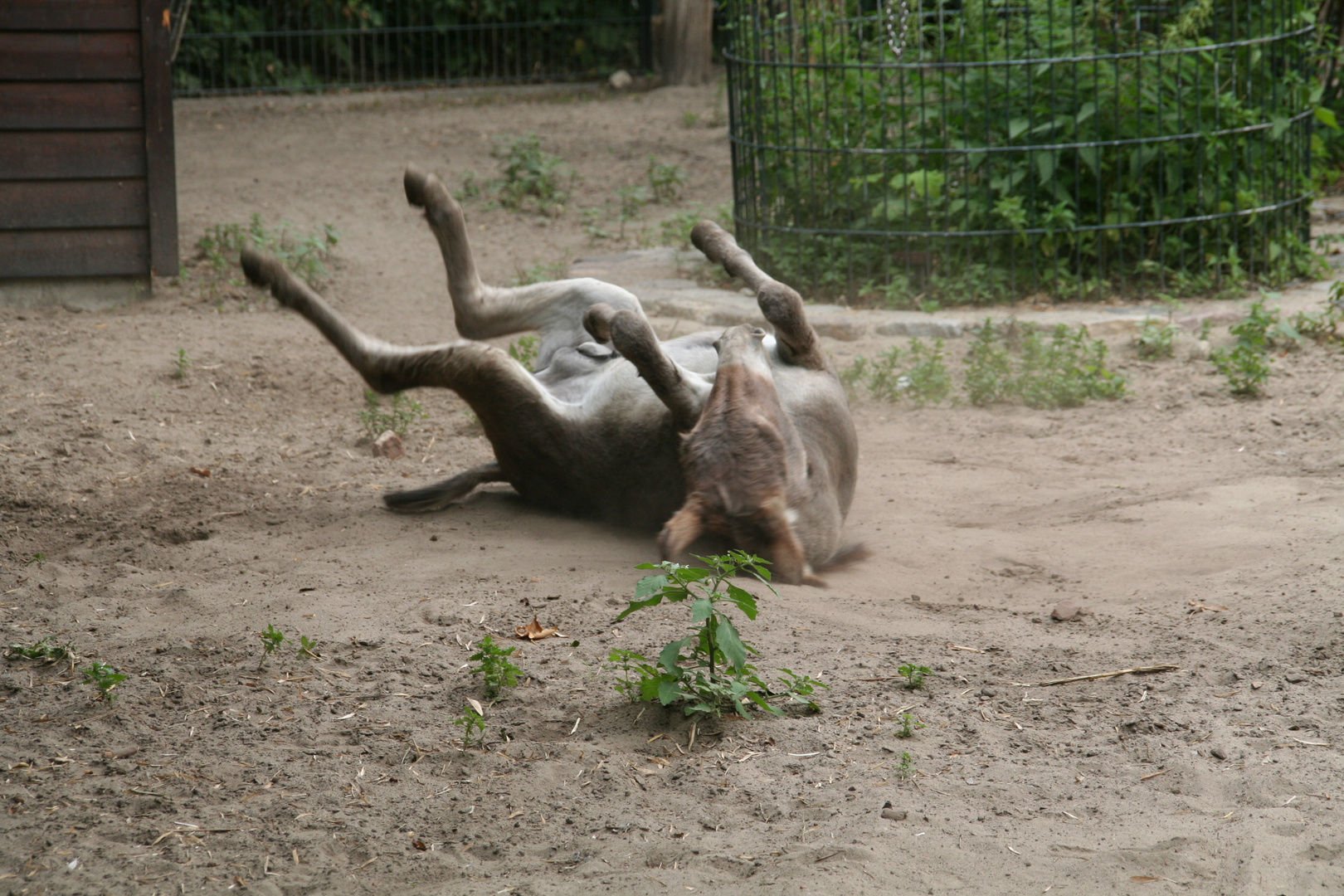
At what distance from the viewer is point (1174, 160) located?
23.9 feet

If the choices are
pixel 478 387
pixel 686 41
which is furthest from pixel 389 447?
pixel 686 41

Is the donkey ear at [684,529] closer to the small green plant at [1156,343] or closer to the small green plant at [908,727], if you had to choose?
the small green plant at [908,727]

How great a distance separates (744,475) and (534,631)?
0.89 m

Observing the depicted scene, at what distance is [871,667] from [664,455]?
1.34m

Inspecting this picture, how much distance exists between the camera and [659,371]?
13.5ft

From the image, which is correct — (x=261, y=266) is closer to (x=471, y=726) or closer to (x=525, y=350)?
(x=525, y=350)

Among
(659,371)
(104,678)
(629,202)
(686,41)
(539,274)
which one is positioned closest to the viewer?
(104,678)

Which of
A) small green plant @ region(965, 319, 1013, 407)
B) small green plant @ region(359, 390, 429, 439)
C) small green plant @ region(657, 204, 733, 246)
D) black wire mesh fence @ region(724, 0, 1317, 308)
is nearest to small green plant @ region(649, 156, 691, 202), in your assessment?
small green plant @ region(657, 204, 733, 246)

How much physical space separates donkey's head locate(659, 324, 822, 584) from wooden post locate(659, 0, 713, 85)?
12.9 m

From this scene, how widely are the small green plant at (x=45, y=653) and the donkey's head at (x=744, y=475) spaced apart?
1.69 metres

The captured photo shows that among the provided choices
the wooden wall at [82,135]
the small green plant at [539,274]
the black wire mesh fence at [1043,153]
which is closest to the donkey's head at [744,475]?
the black wire mesh fence at [1043,153]

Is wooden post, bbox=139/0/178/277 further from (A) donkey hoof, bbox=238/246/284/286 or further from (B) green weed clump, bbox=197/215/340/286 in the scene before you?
(A) donkey hoof, bbox=238/246/284/286

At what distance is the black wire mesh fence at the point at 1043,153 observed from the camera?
23.7ft

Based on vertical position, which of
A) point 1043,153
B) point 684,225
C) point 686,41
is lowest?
point 684,225
